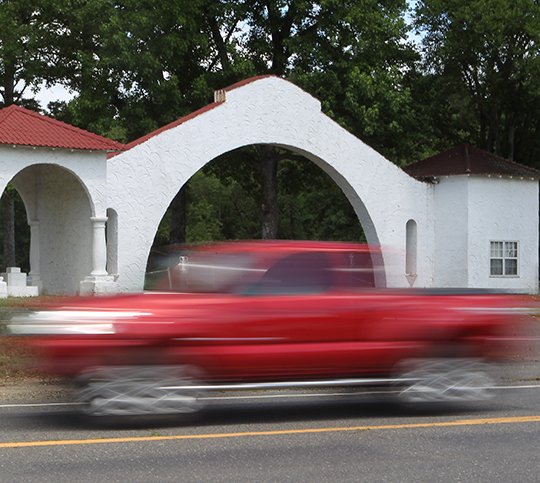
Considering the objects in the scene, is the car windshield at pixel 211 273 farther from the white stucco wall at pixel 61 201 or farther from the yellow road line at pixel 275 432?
the white stucco wall at pixel 61 201

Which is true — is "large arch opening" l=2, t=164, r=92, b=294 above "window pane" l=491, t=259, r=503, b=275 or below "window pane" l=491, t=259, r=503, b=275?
above

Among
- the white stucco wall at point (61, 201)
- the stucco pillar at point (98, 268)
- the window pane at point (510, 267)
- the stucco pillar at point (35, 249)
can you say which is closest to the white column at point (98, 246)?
the stucco pillar at point (98, 268)

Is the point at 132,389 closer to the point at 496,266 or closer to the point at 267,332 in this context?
the point at 267,332

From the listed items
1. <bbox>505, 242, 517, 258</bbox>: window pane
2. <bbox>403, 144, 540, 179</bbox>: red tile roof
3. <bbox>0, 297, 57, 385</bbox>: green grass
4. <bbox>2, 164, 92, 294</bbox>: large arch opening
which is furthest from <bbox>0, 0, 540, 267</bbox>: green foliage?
<bbox>0, 297, 57, 385</bbox>: green grass

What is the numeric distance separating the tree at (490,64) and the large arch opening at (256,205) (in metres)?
6.59

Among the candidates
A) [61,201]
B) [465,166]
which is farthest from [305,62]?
[61,201]

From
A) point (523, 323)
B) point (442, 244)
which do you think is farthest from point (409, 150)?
point (523, 323)

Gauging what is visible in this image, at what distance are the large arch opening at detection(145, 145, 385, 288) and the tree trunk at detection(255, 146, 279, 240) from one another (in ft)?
0.54

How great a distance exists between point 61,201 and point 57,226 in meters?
0.76

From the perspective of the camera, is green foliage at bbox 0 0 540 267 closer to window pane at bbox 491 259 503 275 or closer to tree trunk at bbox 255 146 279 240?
tree trunk at bbox 255 146 279 240

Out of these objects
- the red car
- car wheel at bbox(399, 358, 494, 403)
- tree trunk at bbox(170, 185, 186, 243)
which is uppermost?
tree trunk at bbox(170, 185, 186, 243)

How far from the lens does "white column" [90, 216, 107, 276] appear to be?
2800 centimetres

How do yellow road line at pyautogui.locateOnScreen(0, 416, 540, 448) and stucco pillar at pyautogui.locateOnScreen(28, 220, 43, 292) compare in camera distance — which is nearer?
yellow road line at pyautogui.locateOnScreen(0, 416, 540, 448)

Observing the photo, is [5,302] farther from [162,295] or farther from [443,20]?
[443,20]
